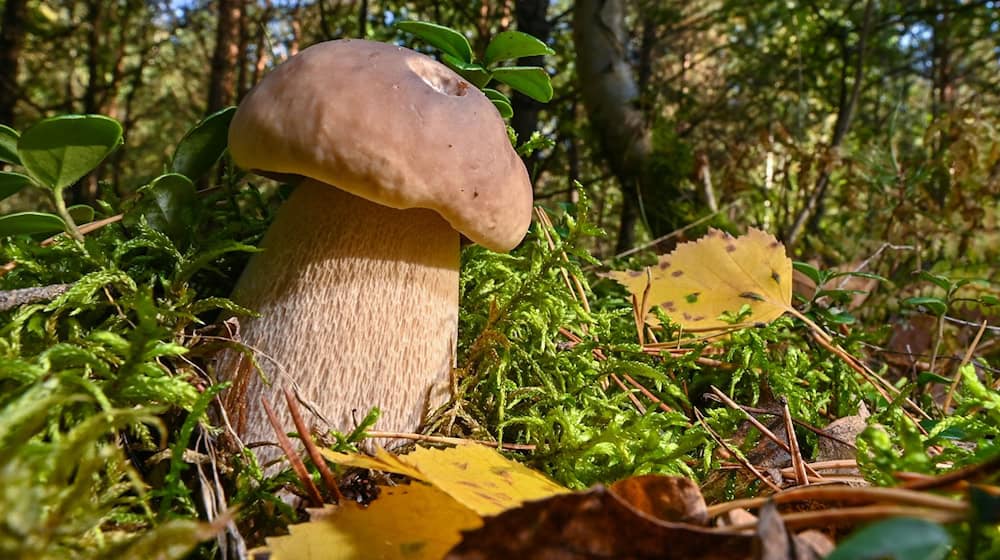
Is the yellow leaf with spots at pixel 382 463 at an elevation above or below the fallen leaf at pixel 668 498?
below

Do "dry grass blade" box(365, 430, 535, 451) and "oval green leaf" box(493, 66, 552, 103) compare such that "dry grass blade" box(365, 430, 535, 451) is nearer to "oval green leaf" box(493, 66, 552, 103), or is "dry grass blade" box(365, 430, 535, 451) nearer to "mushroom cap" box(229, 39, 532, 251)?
"mushroom cap" box(229, 39, 532, 251)

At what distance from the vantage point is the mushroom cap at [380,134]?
33.7 inches

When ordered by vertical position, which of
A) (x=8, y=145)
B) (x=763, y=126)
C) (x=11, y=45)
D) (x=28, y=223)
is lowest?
(x=28, y=223)

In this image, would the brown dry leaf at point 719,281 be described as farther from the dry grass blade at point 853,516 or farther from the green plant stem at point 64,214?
the green plant stem at point 64,214

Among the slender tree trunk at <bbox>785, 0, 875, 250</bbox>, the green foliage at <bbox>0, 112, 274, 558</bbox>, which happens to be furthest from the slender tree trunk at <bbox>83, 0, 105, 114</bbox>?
the slender tree trunk at <bbox>785, 0, 875, 250</bbox>

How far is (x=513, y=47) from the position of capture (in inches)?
46.6

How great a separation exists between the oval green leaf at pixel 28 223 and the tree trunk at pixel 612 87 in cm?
259

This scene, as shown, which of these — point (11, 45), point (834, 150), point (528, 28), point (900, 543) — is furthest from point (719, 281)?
point (11, 45)

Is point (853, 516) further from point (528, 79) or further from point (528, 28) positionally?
point (528, 28)

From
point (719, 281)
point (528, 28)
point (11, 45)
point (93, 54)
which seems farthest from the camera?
point (93, 54)

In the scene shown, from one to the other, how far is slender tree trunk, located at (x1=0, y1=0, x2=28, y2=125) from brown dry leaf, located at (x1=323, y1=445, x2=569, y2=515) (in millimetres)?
4560

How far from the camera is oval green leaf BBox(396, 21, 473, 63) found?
1148 mm

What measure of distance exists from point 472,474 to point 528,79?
0.81 m

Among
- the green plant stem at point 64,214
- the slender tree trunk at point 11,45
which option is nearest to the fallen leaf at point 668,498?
the green plant stem at point 64,214
